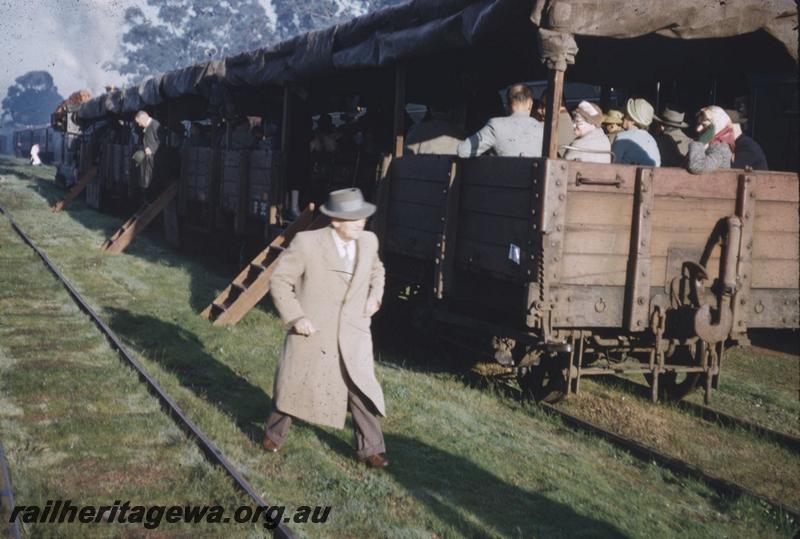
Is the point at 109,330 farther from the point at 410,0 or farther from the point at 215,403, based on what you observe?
the point at 410,0

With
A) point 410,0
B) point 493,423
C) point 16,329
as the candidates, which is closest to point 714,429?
point 493,423

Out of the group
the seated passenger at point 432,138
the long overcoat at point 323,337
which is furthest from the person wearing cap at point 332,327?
the seated passenger at point 432,138

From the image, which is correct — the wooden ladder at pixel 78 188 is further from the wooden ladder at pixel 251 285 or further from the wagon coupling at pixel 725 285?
the wagon coupling at pixel 725 285

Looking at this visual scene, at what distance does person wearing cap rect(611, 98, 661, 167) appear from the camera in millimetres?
7410

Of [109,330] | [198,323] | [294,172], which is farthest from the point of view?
[294,172]

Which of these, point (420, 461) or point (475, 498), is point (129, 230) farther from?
point (475, 498)

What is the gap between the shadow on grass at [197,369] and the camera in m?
6.64

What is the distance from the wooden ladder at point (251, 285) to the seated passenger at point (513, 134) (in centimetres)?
316

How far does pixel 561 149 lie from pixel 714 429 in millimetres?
2606

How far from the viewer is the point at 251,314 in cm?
1030

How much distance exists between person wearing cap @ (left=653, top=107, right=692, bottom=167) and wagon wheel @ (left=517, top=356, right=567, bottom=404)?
2.39 m

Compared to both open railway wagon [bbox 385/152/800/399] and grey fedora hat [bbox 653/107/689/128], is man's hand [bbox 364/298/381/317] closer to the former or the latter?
open railway wagon [bbox 385/152/800/399]

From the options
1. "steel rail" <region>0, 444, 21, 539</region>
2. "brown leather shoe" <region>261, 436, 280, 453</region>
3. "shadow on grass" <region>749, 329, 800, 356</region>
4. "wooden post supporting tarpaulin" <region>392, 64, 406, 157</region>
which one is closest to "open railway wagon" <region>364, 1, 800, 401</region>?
"wooden post supporting tarpaulin" <region>392, 64, 406, 157</region>

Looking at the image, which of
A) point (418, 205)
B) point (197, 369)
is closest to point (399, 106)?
point (418, 205)
